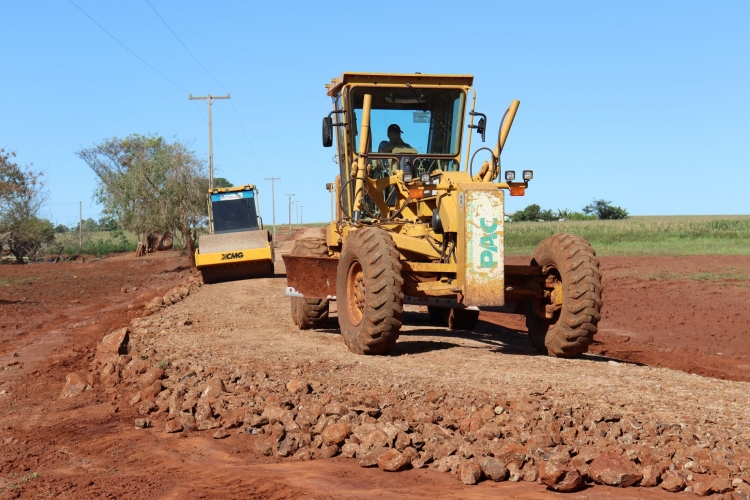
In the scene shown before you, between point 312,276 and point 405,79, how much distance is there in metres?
2.90

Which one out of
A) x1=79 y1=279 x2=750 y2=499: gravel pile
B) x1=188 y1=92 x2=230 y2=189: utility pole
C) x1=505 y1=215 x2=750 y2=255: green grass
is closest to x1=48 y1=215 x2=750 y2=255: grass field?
x1=505 y1=215 x2=750 y2=255: green grass

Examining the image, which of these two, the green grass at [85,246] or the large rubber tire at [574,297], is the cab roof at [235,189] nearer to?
the large rubber tire at [574,297]

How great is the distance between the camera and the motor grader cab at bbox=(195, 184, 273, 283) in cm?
2252

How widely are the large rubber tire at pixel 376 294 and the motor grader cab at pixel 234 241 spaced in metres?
13.1

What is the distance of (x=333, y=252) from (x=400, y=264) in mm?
3802

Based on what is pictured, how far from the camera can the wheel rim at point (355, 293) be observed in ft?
32.3

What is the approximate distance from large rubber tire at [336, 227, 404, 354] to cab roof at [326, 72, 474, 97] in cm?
232

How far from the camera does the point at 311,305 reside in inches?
482

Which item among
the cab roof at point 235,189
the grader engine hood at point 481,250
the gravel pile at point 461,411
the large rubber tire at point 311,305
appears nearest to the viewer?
the gravel pile at point 461,411

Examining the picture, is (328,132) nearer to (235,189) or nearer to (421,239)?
(421,239)

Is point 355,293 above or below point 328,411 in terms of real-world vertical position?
above

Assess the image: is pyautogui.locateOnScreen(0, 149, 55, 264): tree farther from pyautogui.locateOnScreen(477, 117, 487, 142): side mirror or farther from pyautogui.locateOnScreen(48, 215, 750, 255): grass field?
pyautogui.locateOnScreen(477, 117, 487, 142): side mirror

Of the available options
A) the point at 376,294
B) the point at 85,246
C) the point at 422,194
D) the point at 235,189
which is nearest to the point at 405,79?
the point at 422,194

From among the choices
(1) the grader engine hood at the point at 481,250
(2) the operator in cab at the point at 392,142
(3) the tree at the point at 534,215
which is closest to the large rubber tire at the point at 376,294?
(1) the grader engine hood at the point at 481,250
